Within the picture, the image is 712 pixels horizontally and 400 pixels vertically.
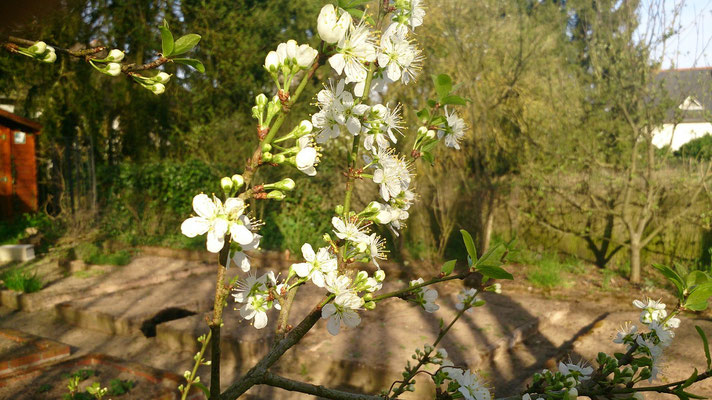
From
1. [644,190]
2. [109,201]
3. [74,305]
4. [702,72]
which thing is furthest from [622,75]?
[109,201]

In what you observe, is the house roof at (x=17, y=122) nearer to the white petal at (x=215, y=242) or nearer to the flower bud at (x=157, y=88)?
the flower bud at (x=157, y=88)

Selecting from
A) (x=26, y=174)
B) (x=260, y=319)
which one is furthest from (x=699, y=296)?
(x=26, y=174)

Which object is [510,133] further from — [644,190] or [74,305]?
[74,305]

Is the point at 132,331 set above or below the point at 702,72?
below

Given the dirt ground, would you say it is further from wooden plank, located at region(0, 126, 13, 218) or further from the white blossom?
wooden plank, located at region(0, 126, 13, 218)

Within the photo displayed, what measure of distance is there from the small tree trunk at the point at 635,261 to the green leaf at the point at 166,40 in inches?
271

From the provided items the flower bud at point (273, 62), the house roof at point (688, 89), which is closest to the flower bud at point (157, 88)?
the flower bud at point (273, 62)

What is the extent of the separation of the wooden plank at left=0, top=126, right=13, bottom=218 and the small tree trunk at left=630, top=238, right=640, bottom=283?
10326 millimetres

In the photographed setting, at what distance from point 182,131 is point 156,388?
890 cm

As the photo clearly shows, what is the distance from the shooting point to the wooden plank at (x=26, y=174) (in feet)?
33.1

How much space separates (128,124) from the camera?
430 inches

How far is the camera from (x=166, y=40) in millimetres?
833

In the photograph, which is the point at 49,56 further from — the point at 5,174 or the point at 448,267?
the point at 5,174

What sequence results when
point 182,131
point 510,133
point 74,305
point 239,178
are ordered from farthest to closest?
1. point 182,131
2. point 510,133
3. point 74,305
4. point 239,178
